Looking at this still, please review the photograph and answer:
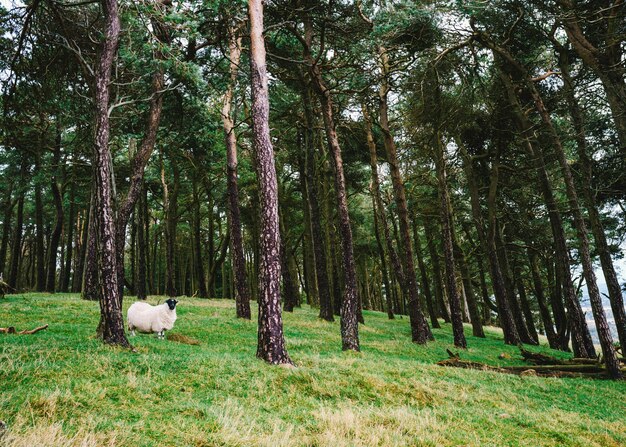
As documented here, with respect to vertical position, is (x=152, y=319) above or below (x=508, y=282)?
below

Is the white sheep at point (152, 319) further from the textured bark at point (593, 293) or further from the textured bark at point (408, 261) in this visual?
the textured bark at point (593, 293)

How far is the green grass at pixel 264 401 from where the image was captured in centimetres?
401

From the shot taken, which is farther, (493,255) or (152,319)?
(493,255)

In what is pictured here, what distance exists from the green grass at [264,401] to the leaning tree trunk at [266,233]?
50 centimetres

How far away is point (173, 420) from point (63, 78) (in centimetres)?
1120

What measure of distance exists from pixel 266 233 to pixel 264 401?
3.40 m

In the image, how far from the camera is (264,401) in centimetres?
548

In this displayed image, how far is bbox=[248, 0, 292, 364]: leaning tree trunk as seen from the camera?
7551 mm

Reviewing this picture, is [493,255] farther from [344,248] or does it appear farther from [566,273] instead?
[344,248]

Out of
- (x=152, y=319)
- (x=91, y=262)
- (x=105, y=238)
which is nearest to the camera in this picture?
(x=105, y=238)

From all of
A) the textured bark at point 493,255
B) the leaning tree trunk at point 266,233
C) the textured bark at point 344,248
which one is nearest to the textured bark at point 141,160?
the leaning tree trunk at point 266,233

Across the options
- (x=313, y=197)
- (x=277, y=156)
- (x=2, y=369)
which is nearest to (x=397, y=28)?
(x=313, y=197)

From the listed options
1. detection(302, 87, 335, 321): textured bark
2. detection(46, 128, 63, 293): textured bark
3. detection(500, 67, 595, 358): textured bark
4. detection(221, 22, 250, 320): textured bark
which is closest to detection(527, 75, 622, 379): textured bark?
detection(500, 67, 595, 358): textured bark

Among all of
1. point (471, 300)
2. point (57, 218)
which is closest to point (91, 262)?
point (57, 218)
